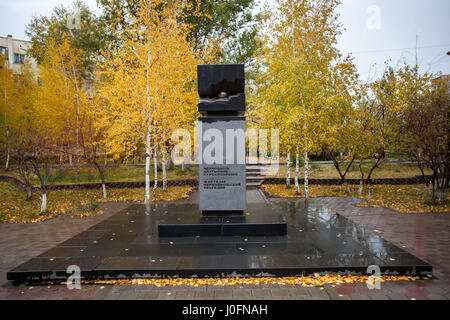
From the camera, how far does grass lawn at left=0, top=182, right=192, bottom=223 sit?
9442mm

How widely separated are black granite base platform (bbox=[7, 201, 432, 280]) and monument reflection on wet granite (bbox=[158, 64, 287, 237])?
2.33 feet

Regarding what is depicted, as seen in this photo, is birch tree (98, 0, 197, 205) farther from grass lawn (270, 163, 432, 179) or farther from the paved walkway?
grass lawn (270, 163, 432, 179)

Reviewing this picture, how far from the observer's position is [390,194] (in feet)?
39.5

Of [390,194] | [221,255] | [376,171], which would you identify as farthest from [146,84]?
[376,171]

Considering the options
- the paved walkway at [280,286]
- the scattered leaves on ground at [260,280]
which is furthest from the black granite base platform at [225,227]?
the paved walkway at [280,286]

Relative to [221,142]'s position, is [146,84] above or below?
above

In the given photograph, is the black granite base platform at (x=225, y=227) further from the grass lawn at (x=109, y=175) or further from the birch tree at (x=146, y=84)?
the grass lawn at (x=109, y=175)

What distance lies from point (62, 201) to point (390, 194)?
13.4m

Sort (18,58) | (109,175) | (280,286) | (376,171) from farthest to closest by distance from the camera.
A: (18,58)
(109,175)
(376,171)
(280,286)

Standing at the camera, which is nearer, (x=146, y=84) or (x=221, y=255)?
(x=221, y=255)

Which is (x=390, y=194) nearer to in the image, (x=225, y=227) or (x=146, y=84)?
(x=225, y=227)

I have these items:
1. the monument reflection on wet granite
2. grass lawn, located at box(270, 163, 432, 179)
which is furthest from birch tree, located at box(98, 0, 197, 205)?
grass lawn, located at box(270, 163, 432, 179)

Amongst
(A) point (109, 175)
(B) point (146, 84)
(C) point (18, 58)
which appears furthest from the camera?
(C) point (18, 58)

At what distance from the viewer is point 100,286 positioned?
429 cm
